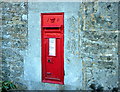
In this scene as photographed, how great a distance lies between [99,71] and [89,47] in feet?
1.77

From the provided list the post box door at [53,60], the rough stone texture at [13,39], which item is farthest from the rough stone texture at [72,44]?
the post box door at [53,60]

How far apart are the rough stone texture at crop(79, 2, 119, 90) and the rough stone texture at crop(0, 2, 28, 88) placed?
1.42 metres

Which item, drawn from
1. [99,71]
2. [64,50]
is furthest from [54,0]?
[99,71]

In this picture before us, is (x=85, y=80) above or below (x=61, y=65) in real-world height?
below

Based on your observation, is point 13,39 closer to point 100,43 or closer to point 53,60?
point 53,60

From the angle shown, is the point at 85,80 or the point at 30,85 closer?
the point at 85,80

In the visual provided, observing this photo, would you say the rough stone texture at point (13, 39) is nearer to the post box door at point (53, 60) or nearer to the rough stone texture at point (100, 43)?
the post box door at point (53, 60)

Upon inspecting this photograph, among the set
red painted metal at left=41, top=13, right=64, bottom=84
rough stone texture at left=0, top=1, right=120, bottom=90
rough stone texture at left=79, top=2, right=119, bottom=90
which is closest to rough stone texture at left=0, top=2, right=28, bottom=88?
rough stone texture at left=0, top=1, right=120, bottom=90

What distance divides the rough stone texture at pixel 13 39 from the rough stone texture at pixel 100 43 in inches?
55.9

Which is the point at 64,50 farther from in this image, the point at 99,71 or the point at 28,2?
the point at 28,2

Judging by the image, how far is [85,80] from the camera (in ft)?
15.5

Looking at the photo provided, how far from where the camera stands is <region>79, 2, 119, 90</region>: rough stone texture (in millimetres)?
4484

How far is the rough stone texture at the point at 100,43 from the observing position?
14.7 feet

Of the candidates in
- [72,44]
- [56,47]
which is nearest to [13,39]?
[56,47]
